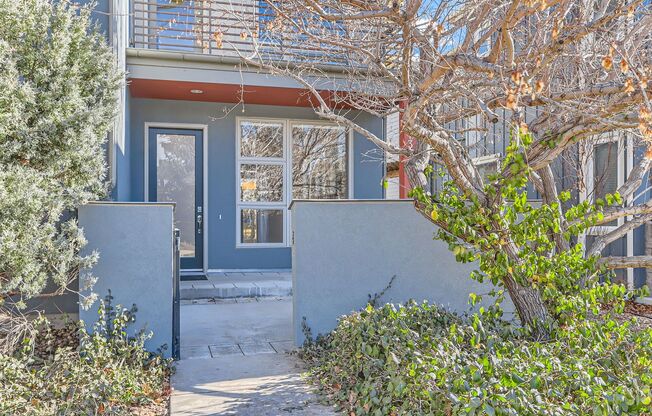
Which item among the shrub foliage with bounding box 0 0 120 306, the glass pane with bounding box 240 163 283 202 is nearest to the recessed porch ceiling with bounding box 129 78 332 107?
the glass pane with bounding box 240 163 283 202

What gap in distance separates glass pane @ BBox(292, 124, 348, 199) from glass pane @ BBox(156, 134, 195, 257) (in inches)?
71.8

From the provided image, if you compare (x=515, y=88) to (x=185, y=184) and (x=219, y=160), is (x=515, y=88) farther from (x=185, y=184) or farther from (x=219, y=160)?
(x=185, y=184)

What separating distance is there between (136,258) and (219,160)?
467 cm

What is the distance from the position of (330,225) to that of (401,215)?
0.73m

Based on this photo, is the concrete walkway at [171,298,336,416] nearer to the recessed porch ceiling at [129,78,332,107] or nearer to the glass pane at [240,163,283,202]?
the glass pane at [240,163,283,202]

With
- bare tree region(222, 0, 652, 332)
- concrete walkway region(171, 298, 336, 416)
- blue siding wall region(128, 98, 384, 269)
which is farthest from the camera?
blue siding wall region(128, 98, 384, 269)

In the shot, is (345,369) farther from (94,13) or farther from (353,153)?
(353,153)

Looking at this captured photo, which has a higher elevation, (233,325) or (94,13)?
(94,13)

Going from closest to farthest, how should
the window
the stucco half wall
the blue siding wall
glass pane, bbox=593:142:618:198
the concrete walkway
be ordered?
the concrete walkway, the stucco half wall, glass pane, bbox=593:142:618:198, the blue siding wall, the window

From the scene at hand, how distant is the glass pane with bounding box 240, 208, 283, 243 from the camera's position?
30.7 feet

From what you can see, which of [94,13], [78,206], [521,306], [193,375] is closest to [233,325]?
[193,375]

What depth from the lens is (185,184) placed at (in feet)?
29.9

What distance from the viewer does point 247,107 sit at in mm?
9203

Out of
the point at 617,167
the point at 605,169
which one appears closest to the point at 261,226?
the point at 605,169
